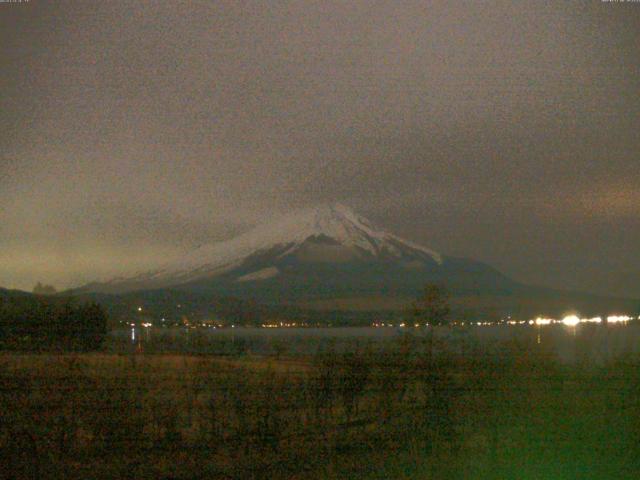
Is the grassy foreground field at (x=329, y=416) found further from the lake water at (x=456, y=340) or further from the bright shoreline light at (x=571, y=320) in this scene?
the bright shoreline light at (x=571, y=320)

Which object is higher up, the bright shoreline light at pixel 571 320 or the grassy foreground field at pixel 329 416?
the bright shoreline light at pixel 571 320

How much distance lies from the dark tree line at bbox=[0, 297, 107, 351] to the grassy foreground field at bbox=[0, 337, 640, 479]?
6.08 feet

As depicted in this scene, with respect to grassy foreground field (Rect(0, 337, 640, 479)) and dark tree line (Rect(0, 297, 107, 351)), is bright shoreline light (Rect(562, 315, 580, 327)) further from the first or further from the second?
dark tree line (Rect(0, 297, 107, 351))

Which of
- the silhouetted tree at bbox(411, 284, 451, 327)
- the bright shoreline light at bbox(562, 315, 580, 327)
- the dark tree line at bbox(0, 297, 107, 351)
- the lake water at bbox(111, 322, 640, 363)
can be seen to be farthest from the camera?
the bright shoreline light at bbox(562, 315, 580, 327)

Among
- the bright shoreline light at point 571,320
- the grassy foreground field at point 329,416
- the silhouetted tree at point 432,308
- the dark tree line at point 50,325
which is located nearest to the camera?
the grassy foreground field at point 329,416

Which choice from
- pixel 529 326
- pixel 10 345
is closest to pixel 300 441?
pixel 529 326

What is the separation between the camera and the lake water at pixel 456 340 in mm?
12867

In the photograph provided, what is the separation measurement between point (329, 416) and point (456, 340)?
248 cm

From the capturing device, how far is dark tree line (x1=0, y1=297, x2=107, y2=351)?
15594 millimetres

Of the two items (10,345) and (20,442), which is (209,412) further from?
(10,345)

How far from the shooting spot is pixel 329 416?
39.8 feet

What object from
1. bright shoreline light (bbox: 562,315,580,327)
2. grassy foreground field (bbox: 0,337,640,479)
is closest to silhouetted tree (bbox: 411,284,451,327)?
grassy foreground field (bbox: 0,337,640,479)

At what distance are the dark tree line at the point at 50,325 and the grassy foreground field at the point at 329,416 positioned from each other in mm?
1852

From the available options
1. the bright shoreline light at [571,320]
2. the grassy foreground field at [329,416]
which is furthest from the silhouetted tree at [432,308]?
the bright shoreline light at [571,320]
